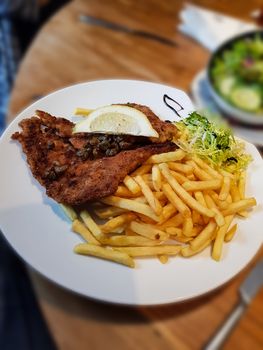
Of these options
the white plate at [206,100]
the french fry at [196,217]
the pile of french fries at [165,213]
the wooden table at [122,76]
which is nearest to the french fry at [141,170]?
the pile of french fries at [165,213]

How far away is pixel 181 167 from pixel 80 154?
0.15 m

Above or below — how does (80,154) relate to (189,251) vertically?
above

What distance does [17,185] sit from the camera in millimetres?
515

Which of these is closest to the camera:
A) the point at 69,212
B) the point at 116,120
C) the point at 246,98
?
the point at 116,120

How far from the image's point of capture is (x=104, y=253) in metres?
0.57

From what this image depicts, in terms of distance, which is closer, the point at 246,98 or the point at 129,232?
the point at 129,232

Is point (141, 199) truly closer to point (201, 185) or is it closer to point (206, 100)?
point (201, 185)

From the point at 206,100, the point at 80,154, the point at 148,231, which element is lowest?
the point at 206,100

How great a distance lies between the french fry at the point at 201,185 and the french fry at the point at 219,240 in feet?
0.18

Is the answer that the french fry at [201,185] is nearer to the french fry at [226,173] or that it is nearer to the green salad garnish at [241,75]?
the french fry at [226,173]

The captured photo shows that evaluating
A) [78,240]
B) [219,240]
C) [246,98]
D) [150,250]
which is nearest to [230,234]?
[219,240]

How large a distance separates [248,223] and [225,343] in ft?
1.37

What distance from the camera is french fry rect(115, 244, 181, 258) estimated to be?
1.89ft

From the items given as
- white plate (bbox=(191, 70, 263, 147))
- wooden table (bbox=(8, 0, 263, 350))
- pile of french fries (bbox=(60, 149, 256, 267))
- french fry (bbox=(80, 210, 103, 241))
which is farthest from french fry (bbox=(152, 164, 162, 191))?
white plate (bbox=(191, 70, 263, 147))
